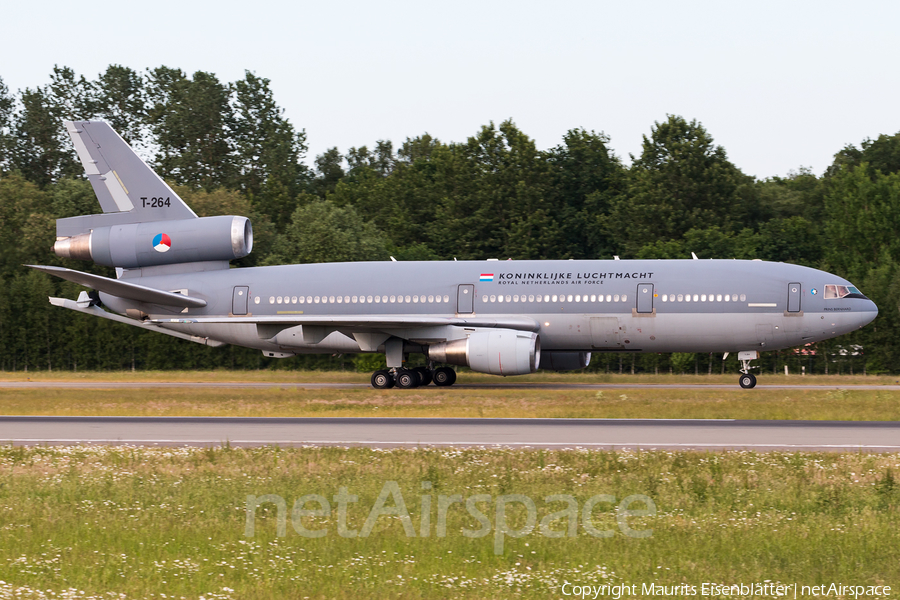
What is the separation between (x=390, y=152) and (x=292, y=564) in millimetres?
122110

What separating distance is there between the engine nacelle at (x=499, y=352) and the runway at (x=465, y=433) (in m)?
8.06

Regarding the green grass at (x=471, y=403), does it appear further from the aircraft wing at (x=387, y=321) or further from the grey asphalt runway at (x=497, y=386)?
the aircraft wing at (x=387, y=321)

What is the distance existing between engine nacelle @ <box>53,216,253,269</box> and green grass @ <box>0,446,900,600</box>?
19.3m

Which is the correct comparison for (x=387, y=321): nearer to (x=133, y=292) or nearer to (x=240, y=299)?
(x=240, y=299)

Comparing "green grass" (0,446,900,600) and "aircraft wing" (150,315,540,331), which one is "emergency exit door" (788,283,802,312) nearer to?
"aircraft wing" (150,315,540,331)

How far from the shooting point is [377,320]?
99.8ft

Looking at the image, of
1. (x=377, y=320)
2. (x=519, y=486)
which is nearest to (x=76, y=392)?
(x=377, y=320)

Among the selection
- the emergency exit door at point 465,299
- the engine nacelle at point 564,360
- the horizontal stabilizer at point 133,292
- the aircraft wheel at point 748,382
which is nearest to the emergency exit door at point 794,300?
the aircraft wheel at point 748,382

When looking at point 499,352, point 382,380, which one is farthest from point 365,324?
point 499,352

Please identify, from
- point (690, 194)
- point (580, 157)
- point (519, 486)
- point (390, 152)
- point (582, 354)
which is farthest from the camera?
point (390, 152)

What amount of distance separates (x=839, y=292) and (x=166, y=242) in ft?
71.9

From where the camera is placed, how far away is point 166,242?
34094mm

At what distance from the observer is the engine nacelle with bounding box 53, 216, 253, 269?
33.9 metres

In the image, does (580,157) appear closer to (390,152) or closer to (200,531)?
(390,152)
